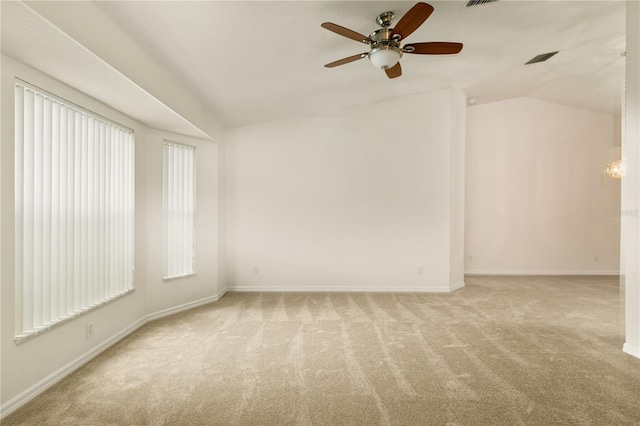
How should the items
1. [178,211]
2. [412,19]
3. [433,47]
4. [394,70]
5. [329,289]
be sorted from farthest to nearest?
[329,289], [178,211], [394,70], [433,47], [412,19]

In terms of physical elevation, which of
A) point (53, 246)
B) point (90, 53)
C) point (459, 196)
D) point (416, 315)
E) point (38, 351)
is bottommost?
point (416, 315)

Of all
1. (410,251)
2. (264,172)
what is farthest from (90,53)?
(410,251)

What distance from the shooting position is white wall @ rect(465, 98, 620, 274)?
23.1ft

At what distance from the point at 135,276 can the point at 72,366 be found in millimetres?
1217

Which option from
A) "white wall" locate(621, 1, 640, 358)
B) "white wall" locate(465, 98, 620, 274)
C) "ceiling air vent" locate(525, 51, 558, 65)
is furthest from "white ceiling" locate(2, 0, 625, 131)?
"white wall" locate(465, 98, 620, 274)

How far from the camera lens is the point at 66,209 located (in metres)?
2.78

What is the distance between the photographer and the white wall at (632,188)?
3027 millimetres

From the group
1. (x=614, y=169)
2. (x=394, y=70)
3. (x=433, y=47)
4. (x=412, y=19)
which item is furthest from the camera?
(x=614, y=169)

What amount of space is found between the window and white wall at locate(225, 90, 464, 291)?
907 millimetres

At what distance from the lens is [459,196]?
580cm

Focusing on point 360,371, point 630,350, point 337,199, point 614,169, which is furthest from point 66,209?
point 614,169

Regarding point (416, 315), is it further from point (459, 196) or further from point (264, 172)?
point (264, 172)

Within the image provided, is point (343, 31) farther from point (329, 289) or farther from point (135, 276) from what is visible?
point (329, 289)

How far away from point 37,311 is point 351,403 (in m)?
2.37
